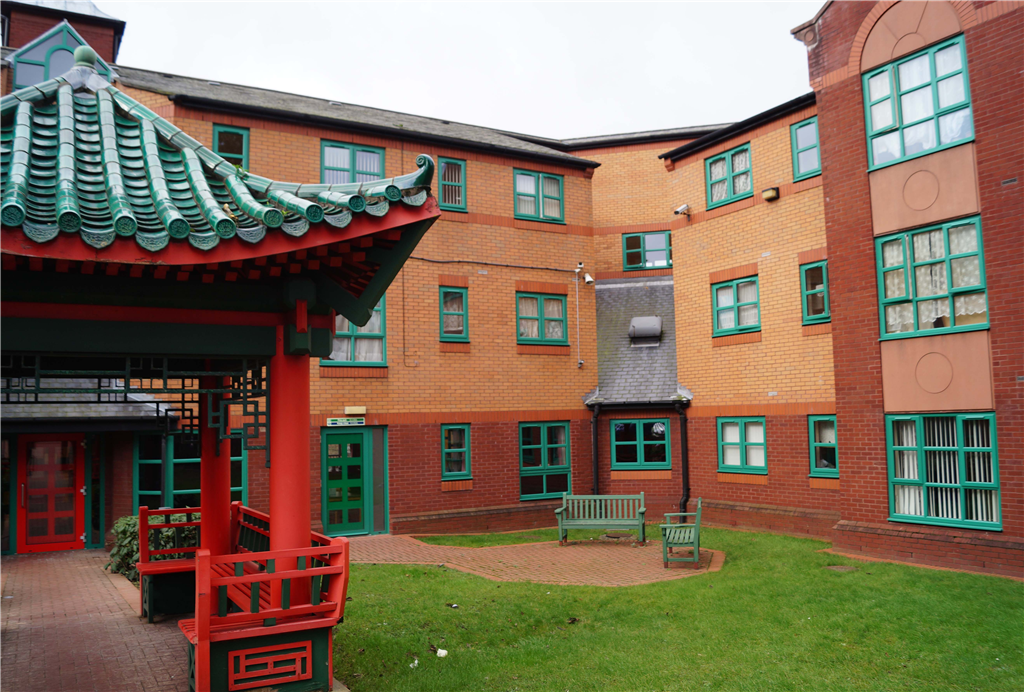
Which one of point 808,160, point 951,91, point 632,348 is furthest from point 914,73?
point 632,348

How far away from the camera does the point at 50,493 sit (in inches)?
623

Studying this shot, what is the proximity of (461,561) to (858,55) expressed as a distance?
12.3 m

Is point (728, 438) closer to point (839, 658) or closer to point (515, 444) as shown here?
point (515, 444)

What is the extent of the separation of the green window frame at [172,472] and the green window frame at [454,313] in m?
5.65

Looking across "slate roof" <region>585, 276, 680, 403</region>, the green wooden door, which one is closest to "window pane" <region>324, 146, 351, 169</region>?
the green wooden door

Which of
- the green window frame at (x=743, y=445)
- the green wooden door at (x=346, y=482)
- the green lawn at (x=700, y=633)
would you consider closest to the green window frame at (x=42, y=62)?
the green wooden door at (x=346, y=482)

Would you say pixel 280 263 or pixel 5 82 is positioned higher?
pixel 5 82

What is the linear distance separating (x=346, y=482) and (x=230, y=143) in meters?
8.17

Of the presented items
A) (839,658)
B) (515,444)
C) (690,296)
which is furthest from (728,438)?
(839,658)

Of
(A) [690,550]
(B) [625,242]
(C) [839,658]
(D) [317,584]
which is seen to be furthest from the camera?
(B) [625,242]

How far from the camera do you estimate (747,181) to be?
1819 cm

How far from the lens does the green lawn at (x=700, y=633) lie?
730 centimetres

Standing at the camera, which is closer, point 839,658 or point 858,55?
point 839,658

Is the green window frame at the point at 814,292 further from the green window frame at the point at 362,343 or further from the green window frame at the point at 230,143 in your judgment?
the green window frame at the point at 230,143
